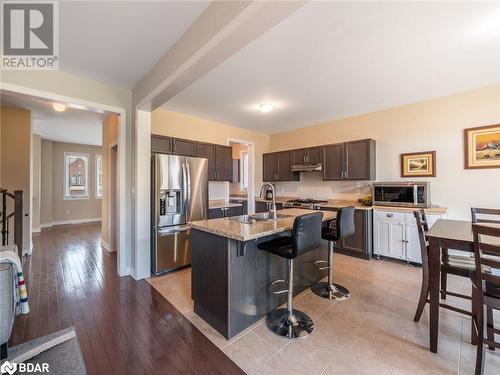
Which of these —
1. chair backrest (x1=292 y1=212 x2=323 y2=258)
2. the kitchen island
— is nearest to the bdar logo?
the kitchen island

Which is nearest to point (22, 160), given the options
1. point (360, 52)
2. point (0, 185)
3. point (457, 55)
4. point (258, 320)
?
point (0, 185)

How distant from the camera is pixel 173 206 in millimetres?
3322

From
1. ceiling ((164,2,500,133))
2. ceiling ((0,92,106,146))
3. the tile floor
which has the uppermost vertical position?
ceiling ((0,92,106,146))

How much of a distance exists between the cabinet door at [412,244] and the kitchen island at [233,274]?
240 centimetres

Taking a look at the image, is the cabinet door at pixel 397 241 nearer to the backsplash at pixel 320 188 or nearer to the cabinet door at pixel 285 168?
the backsplash at pixel 320 188

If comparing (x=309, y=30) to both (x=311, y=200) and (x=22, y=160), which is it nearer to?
(x=311, y=200)

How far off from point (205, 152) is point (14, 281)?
346cm

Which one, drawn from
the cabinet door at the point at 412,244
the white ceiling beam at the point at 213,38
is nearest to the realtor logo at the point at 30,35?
the white ceiling beam at the point at 213,38

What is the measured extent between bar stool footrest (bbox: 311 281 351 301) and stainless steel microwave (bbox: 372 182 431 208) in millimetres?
1939

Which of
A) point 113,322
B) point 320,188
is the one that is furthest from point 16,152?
point 320,188

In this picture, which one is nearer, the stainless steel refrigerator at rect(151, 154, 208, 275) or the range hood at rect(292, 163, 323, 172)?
the stainless steel refrigerator at rect(151, 154, 208, 275)

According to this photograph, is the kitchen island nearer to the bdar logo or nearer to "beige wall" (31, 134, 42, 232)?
the bdar logo

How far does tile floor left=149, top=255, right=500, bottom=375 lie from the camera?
157 centimetres

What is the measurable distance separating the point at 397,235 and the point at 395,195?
2.23 feet
